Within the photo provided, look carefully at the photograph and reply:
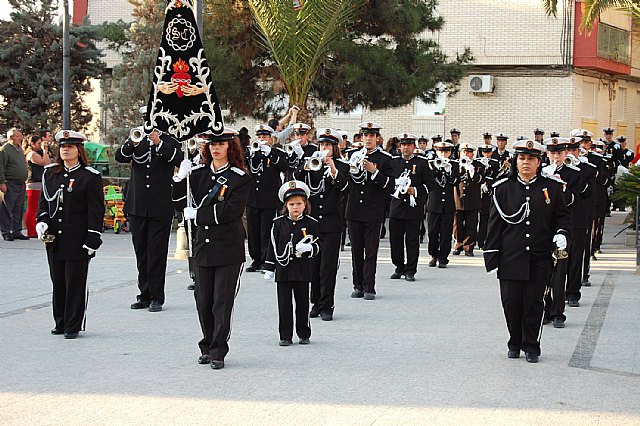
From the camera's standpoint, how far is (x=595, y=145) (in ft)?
55.0

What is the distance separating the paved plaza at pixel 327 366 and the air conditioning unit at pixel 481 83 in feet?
75.7

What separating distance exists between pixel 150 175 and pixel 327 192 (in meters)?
2.02

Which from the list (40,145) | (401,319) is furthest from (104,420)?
(40,145)

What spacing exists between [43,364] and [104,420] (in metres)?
1.98

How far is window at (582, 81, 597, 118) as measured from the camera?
1474 inches

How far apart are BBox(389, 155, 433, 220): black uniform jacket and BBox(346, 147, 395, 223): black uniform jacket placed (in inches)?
34.7

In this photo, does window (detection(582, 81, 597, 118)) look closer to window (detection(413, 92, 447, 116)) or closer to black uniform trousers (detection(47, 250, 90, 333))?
window (detection(413, 92, 447, 116))

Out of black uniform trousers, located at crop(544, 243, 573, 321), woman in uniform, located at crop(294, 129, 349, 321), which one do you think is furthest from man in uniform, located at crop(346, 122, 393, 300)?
black uniform trousers, located at crop(544, 243, 573, 321)

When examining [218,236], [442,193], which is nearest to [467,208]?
[442,193]

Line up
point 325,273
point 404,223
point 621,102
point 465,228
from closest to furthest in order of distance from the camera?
point 325,273, point 404,223, point 465,228, point 621,102

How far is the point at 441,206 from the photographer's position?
17625 mm

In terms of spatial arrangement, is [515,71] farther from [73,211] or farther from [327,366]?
[327,366]

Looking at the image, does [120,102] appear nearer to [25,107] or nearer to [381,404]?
[25,107]

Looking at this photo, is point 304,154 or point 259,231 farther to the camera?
point 259,231
